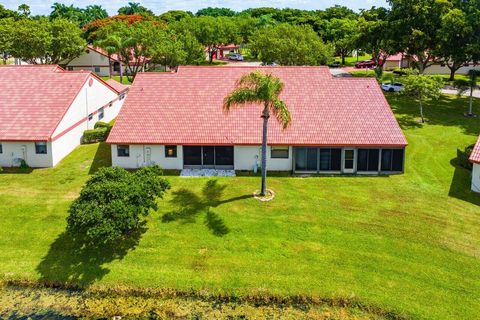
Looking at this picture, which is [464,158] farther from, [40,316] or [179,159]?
[40,316]

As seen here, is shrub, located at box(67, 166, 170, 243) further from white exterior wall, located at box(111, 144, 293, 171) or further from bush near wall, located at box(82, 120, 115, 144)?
bush near wall, located at box(82, 120, 115, 144)

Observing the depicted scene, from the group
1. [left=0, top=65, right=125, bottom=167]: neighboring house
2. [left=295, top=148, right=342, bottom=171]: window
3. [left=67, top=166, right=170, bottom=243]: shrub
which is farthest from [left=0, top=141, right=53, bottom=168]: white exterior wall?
[left=295, top=148, right=342, bottom=171]: window

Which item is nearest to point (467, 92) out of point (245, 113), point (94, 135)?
point (245, 113)

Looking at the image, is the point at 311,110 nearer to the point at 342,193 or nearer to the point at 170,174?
the point at 342,193


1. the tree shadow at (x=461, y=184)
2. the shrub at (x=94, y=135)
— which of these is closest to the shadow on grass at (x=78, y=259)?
the shrub at (x=94, y=135)

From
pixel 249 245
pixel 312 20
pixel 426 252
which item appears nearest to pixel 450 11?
pixel 426 252

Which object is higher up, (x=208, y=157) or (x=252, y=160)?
(x=208, y=157)
